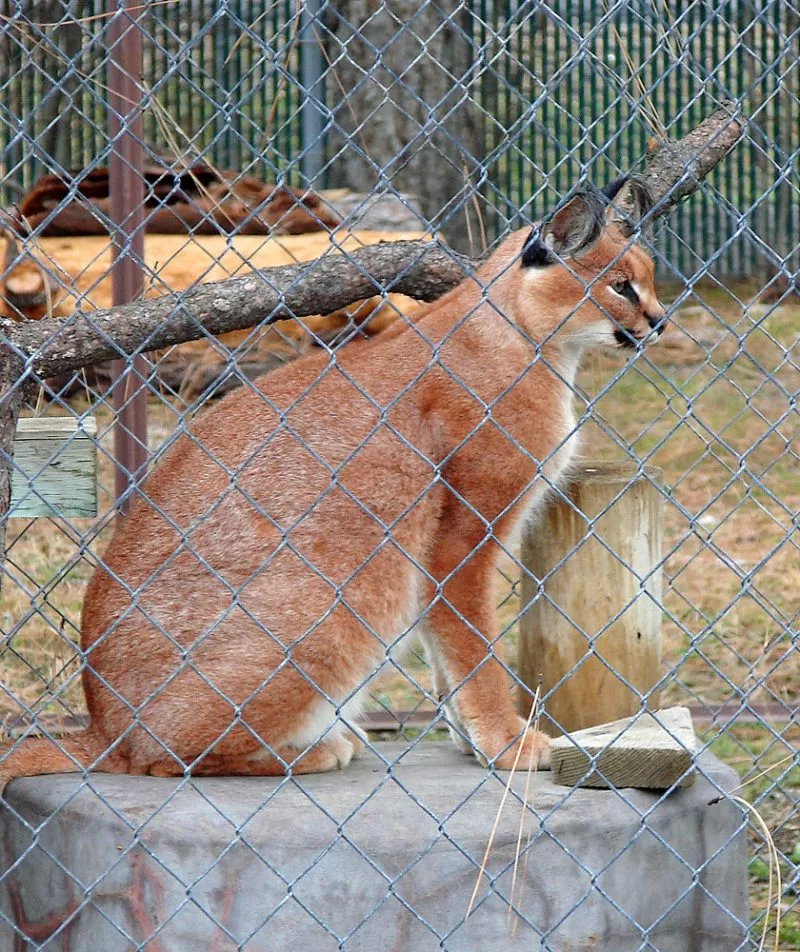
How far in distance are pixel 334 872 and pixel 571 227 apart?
1.71 meters

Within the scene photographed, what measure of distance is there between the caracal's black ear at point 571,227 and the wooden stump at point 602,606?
2.18ft

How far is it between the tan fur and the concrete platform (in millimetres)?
236

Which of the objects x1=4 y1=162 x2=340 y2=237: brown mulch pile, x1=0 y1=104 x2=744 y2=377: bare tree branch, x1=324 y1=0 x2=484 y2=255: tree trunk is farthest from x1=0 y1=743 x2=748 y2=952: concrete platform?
x1=324 y1=0 x2=484 y2=255: tree trunk

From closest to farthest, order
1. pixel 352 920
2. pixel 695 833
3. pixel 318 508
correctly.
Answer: pixel 352 920, pixel 695 833, pixel 318 508

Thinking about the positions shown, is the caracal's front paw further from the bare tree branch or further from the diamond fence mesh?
the bare tree branch

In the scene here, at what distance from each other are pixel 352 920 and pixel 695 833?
2.94 feet

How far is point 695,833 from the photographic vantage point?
129 inches

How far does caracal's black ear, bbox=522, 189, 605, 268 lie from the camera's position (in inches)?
128

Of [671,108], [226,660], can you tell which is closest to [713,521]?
[226,660]

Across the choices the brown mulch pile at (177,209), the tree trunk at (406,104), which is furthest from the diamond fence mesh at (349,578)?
the tree trunk at (406,104)

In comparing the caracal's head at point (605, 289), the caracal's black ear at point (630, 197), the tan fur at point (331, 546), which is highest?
the caracal's black ear at point (630, 197)

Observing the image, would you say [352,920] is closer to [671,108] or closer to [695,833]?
[695,833]

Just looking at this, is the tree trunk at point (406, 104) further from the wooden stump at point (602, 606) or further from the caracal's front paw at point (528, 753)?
the caracal's front paw at point (528, 753)

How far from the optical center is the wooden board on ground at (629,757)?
126 inches
